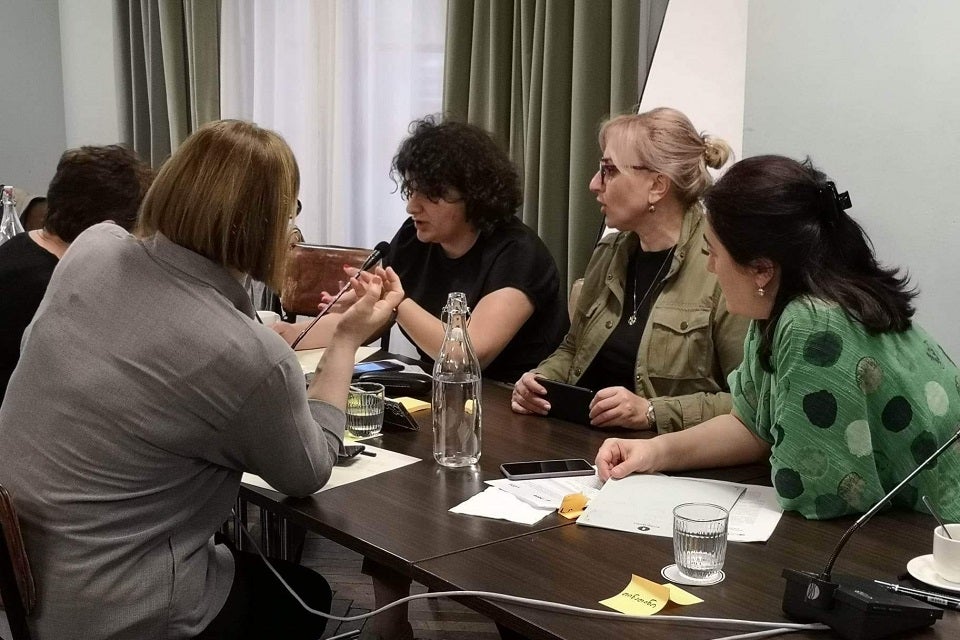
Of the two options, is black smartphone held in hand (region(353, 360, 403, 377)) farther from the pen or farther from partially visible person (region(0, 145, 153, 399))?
→ the pen

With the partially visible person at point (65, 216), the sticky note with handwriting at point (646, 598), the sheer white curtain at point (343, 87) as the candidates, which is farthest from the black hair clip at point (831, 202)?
the sheer white curtain at point (343, 87)

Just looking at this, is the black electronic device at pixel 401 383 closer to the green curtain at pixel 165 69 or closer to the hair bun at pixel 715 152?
the hair bun at pixel 715 152

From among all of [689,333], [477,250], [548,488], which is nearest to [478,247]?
[477,250]

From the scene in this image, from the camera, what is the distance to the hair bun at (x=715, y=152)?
2.28 meters

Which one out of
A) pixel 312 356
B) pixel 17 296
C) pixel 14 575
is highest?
pixel 17 296

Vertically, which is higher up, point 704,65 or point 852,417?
point 704,65

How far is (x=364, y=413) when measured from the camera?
1819 mm

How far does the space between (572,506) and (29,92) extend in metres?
5.43

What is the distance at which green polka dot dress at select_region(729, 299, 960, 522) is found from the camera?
1364 millimetres

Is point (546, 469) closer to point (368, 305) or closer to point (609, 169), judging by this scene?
point (368, 305)

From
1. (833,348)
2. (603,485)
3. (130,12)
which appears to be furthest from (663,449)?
(130,12)

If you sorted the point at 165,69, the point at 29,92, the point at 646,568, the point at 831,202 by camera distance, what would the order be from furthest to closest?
the point at 29,92 → the point at 165,69 → the point at 831,202 → the point at 646,568

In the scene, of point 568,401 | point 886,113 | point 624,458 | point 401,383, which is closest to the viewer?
point 624,458

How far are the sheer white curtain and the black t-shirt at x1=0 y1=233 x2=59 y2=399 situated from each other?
88.6 inches
